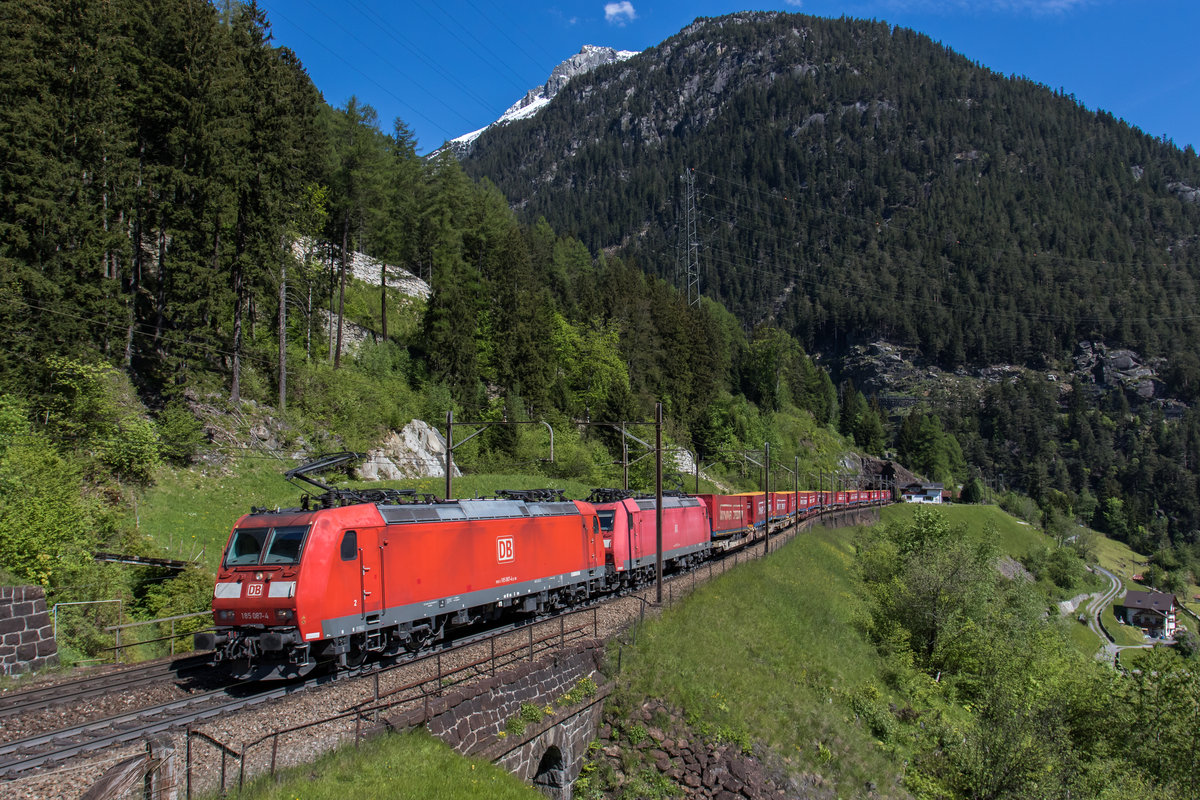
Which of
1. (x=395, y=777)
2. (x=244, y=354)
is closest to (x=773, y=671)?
(x=395, y=777)

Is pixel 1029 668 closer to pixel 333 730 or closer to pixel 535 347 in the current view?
pixel 333 730

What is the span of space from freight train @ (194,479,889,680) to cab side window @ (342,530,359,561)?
0.03 meters

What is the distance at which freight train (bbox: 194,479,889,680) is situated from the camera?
538 inches

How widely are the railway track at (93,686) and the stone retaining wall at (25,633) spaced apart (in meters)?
1.55

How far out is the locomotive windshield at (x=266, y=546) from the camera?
14.0 m

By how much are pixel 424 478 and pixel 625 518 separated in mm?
16701

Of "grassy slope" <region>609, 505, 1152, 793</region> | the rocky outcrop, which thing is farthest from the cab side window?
"grassy slope" <region>609, 505, 1152, 793</region>

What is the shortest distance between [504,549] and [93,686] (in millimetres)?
9809

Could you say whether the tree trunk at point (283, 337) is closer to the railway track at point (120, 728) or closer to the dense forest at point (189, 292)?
the dense forest at point (189, 292)

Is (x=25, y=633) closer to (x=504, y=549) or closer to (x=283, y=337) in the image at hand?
(x=504, y=549)

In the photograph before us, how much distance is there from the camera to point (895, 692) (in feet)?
87.7

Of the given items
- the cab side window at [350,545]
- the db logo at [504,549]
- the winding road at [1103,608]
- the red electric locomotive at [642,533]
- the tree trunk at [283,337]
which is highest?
the tree trunk at [283,337]

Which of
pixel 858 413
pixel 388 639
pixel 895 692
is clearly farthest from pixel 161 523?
pixel 858 413

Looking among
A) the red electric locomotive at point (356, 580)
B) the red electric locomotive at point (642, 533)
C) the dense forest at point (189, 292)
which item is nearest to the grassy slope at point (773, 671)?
the red electric locomotive at point (642, 533)
